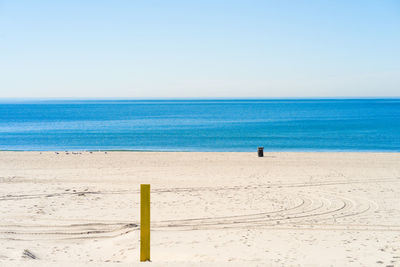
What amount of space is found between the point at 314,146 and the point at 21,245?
31.1 metres

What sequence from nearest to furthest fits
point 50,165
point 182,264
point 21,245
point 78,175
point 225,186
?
point 182,264 → point 21,245 → point 225,186 → point 78,175 → point 50,165

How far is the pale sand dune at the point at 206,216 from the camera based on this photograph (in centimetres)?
695

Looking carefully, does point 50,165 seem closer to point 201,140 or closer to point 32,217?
point 32,217

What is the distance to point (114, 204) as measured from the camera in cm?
1128

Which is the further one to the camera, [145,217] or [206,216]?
[206,216]

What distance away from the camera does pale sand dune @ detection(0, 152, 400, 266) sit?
22.8 ft

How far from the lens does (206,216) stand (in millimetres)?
9914

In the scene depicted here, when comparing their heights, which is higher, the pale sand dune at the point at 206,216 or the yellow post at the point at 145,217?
the yellow post at the point at 145,217

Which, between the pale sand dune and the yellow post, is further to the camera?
the pale sand dune

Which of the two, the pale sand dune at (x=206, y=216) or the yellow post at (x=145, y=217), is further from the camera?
the pale sand dune at (x=206, y=216)

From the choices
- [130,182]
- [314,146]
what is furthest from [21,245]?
[314,146]

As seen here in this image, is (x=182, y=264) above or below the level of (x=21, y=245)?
above

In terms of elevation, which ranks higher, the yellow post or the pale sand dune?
the yellow post

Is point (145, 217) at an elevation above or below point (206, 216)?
above
